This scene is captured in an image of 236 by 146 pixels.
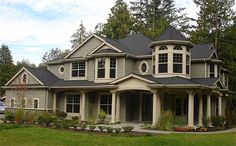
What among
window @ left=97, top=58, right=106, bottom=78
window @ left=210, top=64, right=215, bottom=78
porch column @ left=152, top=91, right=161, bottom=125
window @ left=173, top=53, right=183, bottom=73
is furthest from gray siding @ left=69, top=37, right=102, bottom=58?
window @ left=210, top=64, right=215, bottom=78

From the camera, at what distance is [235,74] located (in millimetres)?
43219

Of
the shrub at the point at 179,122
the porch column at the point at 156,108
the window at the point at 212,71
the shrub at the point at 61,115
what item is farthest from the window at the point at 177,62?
the shrub at the point at 61,115

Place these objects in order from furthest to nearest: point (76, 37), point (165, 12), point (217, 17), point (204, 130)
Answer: point (76, 37) → point (165, 12) → point (217, 17) → point (204, 130)

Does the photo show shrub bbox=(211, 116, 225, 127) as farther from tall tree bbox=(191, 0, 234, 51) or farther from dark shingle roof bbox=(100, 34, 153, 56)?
tall tree bbox=(191, 0, 234, 51)

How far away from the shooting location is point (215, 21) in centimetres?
4616

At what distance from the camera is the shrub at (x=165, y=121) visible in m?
24.8

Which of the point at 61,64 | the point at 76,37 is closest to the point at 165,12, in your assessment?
the point at 76,37

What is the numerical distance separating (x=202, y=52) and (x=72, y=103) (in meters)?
13.4

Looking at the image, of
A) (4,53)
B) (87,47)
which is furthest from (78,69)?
(4,53)

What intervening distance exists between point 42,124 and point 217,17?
29.7 m

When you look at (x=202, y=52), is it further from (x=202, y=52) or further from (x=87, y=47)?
(x=87, y=47)

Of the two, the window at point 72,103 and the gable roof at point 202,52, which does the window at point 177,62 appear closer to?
the gable roof at point 202,52

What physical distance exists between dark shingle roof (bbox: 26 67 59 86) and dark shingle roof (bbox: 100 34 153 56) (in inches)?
285

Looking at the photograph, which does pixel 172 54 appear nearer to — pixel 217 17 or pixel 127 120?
pixel 127 120
